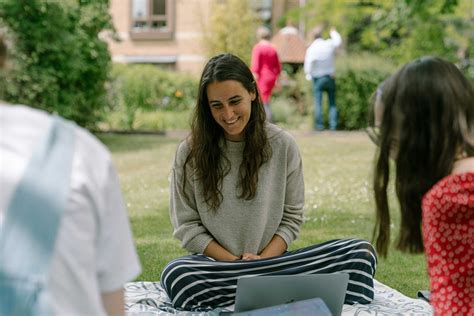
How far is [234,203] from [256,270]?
384 mm

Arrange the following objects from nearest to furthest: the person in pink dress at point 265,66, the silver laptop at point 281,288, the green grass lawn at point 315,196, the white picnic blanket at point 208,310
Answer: the silver laptop at point 281,288 < the white picnic blanket at point 208,310 < the green grass lawn at point 315,196 < the person in pink dress at point 265,66

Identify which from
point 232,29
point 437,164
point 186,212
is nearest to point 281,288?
point 186,212

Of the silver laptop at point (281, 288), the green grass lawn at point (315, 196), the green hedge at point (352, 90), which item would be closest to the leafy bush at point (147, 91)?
the green grass lawn at point (315, 196)

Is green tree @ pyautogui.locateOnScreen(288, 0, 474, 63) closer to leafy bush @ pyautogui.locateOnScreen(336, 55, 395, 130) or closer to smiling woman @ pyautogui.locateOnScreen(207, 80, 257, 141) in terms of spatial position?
leafy bush @ pyautogui.locateOnScreen(336, 55, 395, 130)

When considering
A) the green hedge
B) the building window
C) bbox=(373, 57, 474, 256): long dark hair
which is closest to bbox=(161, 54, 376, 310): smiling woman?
bbox=(373, 57, 474, 256): long dark hair

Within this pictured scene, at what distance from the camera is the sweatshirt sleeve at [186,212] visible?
14.0 feet

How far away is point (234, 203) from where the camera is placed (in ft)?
14.1

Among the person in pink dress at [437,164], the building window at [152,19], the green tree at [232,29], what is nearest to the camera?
the person in pink dress at [437,164]

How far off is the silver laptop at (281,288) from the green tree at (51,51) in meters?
8.15

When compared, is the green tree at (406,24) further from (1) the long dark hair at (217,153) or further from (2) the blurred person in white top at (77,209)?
(2) the blurred person in white top at (77,209)

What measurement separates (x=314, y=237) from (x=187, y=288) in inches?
96.3

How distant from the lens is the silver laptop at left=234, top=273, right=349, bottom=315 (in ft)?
11.8

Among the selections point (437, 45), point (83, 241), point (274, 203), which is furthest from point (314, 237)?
point (437, 45)

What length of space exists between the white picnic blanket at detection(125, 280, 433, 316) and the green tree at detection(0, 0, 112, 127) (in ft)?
24.0
